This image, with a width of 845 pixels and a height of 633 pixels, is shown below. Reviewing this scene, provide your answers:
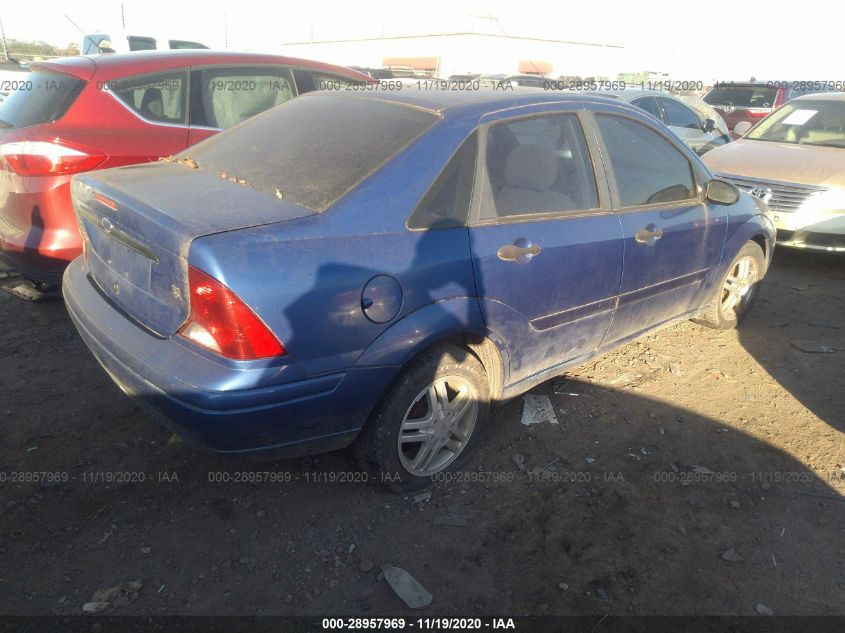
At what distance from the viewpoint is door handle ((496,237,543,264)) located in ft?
8.73

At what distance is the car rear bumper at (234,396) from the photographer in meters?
2.11

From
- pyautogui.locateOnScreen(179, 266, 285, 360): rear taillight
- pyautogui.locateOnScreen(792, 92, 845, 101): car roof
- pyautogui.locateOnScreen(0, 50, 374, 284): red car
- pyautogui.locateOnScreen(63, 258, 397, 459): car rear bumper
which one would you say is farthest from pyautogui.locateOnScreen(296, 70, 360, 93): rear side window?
pyautogui.locateOnScreen(792, 92, 845, 101): car roof

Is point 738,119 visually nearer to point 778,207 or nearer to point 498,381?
point 778,207

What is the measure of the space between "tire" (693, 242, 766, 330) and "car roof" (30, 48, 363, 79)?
385 centimetres

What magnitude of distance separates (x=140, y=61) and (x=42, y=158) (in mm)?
1045

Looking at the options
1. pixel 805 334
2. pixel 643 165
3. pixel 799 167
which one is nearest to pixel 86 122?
pixel 643 165

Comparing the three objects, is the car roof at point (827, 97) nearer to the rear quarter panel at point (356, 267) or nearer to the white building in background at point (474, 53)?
the rear quarter panel at point (356, 267)

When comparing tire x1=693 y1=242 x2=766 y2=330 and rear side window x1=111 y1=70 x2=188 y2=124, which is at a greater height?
rear side window x1=111 y1=70 x2=188 y2=124

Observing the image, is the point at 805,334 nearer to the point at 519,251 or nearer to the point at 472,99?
the point at 519,251

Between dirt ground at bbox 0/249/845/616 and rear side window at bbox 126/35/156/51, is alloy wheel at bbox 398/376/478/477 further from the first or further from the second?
rear side window at bbox 126/35/156/51

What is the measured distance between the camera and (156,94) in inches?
170

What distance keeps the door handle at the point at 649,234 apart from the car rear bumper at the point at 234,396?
64.5 inches

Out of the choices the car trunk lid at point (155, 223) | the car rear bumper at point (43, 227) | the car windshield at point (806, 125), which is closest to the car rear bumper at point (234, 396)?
the car trunk lid at point (155, 223)

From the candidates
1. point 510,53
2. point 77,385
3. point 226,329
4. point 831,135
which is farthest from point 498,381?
point 510,53
